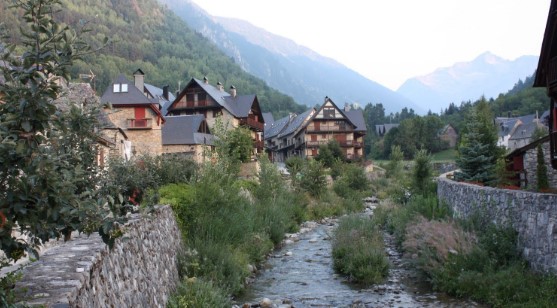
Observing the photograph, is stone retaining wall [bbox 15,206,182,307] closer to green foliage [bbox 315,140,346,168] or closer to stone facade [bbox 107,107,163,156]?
stone facade [bbox 107,107,163,156]

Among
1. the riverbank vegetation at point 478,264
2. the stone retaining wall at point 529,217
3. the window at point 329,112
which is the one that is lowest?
the riverbank vegetation at point 478,264

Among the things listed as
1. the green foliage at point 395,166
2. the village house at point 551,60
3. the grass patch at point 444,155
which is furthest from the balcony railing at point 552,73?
the grass patch at point 444,155

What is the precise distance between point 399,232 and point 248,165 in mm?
19766

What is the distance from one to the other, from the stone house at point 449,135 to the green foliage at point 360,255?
7969 cm

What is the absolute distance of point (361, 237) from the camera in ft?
64.5

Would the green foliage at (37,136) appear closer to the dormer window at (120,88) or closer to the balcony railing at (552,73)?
the balcony railing at (552,73)

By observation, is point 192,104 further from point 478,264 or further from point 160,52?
point 160,52

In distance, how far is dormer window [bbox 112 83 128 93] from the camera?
44.1 meters

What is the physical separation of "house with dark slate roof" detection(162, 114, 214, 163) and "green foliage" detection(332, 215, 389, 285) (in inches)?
1009

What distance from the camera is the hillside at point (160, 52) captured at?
11994cm

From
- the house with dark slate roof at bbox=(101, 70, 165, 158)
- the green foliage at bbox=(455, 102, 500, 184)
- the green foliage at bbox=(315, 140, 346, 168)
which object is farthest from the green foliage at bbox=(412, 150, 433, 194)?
the green foliage at bbox=(315, 140, 346, 168)

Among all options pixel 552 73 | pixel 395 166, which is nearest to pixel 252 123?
pixel 395 166

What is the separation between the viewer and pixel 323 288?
15461mm

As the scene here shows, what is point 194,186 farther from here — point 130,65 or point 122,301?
point 130,65
